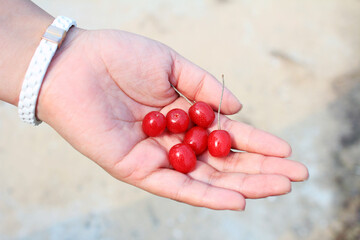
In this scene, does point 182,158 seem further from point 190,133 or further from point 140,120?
point 140,120

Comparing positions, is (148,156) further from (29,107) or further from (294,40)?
(294,40)

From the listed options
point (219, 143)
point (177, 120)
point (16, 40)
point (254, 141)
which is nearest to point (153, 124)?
point (177, 120)

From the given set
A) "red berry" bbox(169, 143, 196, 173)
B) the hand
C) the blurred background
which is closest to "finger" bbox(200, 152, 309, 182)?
the hand

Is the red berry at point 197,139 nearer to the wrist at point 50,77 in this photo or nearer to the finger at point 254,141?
the finger at point 254,141

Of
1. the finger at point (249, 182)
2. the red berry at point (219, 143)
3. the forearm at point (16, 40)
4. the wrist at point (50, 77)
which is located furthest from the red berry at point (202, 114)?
the forearm at point (16, 40)

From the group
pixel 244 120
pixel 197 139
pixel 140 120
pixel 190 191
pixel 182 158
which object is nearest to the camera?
pixel 190 191

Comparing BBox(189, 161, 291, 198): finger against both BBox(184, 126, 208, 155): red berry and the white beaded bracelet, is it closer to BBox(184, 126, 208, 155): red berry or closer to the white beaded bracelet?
BBox(184, 126, 208, 155): red berry
